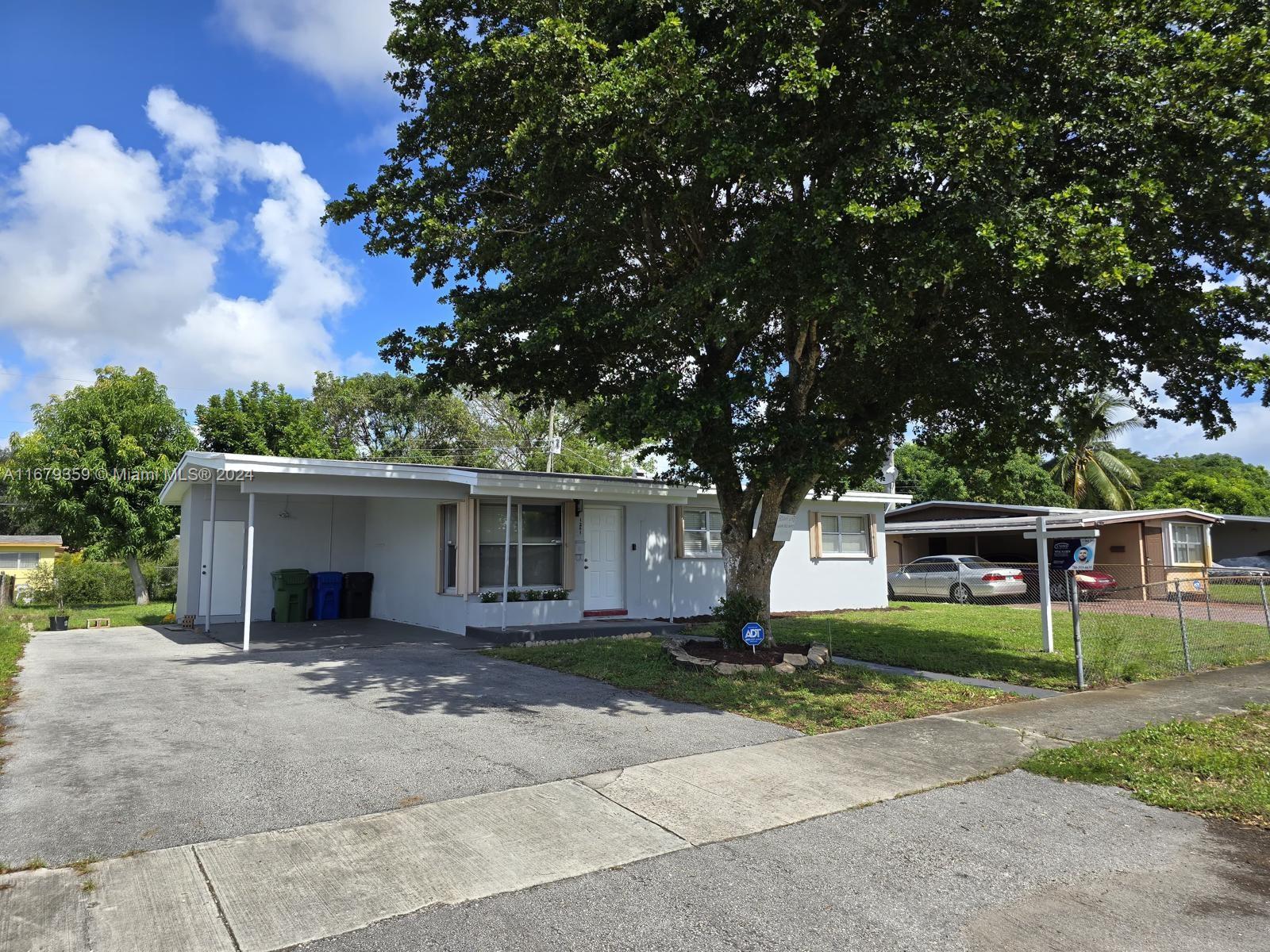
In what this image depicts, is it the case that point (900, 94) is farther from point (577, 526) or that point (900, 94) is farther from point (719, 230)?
point (577, 526)

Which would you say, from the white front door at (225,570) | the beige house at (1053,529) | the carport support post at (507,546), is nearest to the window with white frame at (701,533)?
the carport support post at (507,546)

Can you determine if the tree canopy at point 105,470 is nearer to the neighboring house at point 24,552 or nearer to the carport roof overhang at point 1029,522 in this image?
the neighboring house at point 24,552

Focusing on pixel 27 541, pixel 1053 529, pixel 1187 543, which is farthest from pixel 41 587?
pixel 1187 543

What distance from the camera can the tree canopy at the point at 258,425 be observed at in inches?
966

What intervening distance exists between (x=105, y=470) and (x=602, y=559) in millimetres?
14972

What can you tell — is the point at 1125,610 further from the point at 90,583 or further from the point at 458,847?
the point at 90,583

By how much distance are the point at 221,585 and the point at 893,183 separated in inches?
579

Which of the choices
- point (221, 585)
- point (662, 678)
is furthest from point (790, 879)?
point (221, 585)

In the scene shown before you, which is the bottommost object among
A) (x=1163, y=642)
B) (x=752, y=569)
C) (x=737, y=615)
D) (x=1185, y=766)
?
(x=1185, y=766)

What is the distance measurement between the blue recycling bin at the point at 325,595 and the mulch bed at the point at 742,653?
893cm

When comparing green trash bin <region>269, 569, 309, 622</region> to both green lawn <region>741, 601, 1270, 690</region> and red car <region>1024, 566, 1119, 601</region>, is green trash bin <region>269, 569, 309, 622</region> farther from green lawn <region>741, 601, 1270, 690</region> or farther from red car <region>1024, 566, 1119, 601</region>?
red car <region>1024, 566, 1119, 601</region>

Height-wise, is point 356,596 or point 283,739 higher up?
point 356,596

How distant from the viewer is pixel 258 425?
2486cm

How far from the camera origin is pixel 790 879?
417 centimetres
